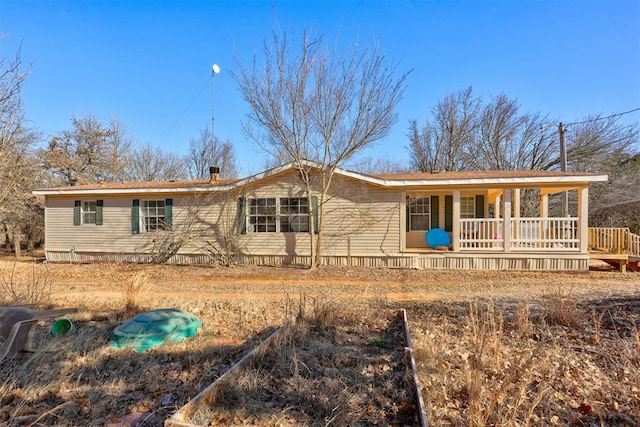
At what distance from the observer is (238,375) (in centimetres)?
316

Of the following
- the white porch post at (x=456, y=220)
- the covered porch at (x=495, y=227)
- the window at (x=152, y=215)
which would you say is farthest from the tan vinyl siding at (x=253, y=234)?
the white porch post at (x=456, y=220)

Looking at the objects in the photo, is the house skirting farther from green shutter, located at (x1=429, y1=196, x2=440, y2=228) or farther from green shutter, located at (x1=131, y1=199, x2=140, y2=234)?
green shutter, located at (x1=429, y1=196, x2=440, y2=228)

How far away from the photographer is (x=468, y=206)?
500 inches

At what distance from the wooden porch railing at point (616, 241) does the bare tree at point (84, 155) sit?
90.2 ft

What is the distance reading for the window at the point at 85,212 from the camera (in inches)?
522

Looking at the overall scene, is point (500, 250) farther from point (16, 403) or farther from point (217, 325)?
point (16, 403)

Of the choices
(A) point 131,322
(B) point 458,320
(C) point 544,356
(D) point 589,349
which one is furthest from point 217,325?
(D) point 589,349

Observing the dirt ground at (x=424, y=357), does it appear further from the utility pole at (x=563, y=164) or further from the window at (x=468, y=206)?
the utility pole at (x=563, y=164)

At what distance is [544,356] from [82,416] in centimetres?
427

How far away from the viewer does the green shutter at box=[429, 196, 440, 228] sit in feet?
41.0

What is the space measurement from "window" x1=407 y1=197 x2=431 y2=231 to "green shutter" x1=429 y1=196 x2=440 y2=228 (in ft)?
0.37

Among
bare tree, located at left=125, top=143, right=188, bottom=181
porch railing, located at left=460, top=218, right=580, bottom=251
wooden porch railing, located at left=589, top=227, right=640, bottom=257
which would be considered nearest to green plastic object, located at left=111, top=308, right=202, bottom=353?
porch railing, located at left=460, top=218, right=580, bottom=251

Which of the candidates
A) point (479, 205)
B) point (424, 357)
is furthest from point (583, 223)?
point (424, 357)

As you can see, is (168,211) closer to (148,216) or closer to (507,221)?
(148,216)
